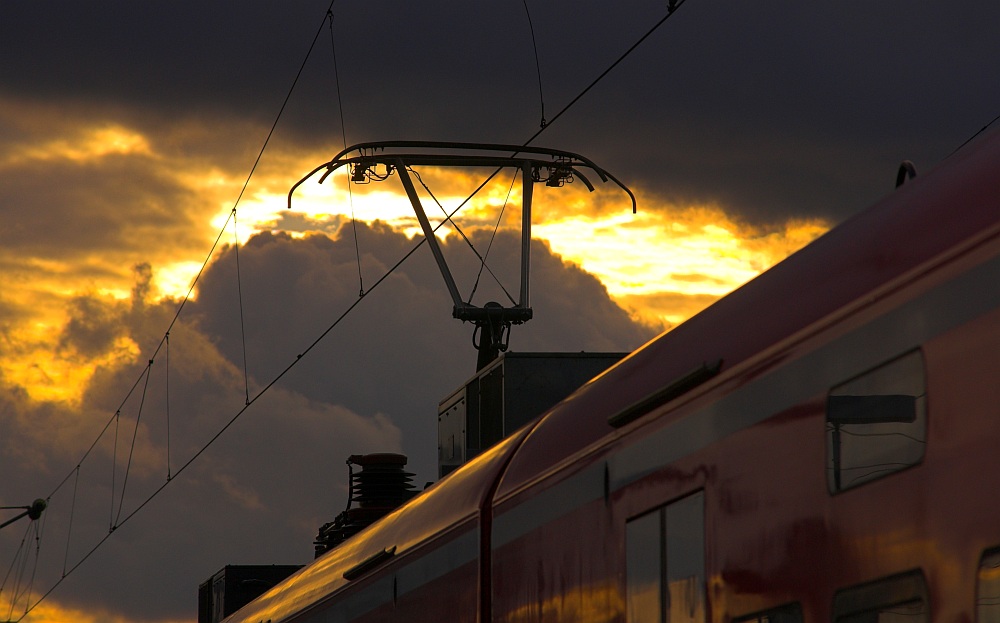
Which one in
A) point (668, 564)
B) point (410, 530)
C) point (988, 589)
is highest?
point (410, 530)

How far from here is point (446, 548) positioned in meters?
7.55

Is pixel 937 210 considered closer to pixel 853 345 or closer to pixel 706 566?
pixel 853 345

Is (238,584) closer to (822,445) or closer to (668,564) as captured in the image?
(668,564)

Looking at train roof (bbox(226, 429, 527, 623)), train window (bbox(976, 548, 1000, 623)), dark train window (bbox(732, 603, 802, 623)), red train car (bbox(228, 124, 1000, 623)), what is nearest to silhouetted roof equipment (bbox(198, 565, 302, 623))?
train roof (bbox(226, 429, 527, 623))

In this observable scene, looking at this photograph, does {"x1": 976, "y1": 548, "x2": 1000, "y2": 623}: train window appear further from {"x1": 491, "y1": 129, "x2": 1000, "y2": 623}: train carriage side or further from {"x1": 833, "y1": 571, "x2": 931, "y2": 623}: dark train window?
{"x1": 833, "y1": 571, "x2": 931, "y2": 623}: dark train window

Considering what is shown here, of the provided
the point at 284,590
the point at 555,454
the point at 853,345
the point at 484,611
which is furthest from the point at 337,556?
the point at 853,345

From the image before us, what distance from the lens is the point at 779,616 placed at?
407cm

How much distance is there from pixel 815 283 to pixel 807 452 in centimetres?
57

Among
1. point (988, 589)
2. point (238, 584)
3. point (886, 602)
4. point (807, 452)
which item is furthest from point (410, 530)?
point (238, 584)

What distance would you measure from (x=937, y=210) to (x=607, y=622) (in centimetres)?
219

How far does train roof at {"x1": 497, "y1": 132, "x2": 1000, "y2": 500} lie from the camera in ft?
12.1

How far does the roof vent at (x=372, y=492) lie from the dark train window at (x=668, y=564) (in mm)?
8888

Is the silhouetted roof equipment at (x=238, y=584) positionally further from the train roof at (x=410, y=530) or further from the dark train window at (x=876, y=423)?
the dark train window at (x=876, y=423)

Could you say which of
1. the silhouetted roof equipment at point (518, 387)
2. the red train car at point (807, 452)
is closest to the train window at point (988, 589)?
the red train car at point (807, 452)
